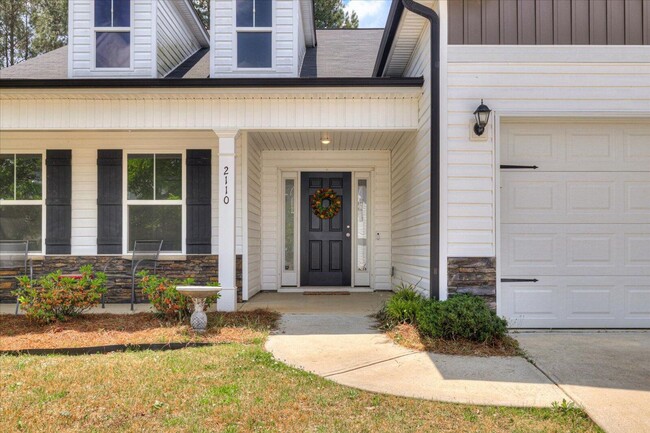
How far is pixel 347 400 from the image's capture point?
3076mm

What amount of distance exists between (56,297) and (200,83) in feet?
9.24

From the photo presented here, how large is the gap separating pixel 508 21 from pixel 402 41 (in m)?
1.50

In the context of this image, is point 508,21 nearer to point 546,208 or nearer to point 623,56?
point 623,56

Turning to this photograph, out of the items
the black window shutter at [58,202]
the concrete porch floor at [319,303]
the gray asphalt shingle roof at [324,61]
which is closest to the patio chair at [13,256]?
the black window shutter at [58,202]

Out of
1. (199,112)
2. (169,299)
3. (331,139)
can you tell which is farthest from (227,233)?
(331,139)

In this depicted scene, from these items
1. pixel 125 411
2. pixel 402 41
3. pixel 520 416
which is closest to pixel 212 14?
pixel 402 41

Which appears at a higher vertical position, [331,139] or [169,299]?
[331,139]

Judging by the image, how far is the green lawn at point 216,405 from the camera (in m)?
2.69

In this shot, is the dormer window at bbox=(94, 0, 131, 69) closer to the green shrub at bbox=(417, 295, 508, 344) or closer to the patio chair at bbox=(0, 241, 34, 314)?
the patio chair at bbox=(0, 241, 34, 314)

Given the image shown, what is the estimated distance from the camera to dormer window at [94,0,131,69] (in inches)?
275

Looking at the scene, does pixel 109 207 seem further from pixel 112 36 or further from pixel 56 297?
pixel 112 36

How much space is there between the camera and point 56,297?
5121mm

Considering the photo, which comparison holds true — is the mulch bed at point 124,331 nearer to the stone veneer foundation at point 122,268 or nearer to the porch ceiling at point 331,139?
the stone veneer foundation at point 122,268

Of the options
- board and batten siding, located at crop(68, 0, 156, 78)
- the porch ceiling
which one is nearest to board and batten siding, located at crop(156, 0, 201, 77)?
board and batten siding, located at crop(68, 0, 156, 78)
